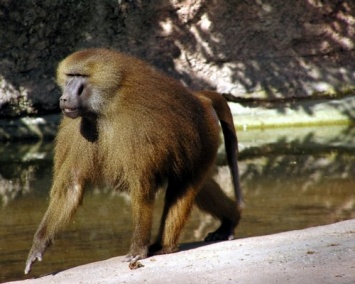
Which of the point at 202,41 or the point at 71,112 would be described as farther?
the point at 202,41

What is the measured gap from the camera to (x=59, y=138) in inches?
261

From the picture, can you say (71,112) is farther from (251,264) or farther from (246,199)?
(246,199)

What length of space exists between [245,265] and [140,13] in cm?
1113

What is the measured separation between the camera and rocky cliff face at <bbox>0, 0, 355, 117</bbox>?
51.6 ft

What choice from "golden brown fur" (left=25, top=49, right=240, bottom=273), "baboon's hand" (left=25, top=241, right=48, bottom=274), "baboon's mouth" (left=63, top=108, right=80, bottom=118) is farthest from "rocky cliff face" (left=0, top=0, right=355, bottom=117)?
"baboon's mouth" (left=63, top=108, right=80, bottom=118)

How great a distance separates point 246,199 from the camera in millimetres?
9766

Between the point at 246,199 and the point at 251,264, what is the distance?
159 inches

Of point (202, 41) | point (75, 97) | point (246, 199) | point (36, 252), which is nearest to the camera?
point (75, 97)

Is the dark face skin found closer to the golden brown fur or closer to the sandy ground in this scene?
the golden brown fur

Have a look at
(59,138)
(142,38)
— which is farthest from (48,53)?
(59,138)

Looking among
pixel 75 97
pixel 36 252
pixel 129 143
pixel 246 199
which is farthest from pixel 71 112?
pixel 246 199

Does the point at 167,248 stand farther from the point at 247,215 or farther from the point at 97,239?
the point at 247,215

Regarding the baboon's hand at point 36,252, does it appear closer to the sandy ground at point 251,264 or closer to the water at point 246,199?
the sandy ground at point 251,264

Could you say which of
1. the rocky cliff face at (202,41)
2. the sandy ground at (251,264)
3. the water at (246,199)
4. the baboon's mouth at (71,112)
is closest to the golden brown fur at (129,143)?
the baboon's mouth at (71,112)
